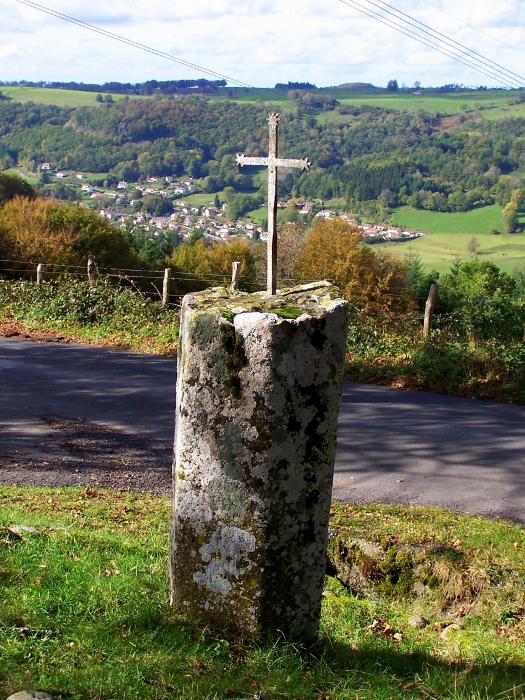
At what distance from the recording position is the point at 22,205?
37.6 metres

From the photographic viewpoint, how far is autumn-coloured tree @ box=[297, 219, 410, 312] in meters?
41.7

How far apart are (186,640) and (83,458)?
5844 millimetres

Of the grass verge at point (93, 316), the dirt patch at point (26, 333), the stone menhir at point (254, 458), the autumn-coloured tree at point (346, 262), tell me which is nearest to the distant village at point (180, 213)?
the autumn-coloured tree at point (346, 262)

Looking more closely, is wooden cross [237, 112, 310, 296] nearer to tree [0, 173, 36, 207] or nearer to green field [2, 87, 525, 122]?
tree [0, 173, 36, 207]

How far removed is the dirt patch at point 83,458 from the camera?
8.04 meters

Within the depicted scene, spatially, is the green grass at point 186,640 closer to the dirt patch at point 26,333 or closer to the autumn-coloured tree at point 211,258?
the dirt patch at point 26,333

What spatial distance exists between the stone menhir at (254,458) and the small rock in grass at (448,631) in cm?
153

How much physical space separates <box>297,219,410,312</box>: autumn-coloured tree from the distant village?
19.5 feet

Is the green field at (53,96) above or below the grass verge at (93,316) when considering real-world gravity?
above

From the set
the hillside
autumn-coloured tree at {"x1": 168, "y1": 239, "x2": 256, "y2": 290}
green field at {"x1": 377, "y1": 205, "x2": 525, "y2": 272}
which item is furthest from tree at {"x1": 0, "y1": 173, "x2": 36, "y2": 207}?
green field at {"x1": 377, "y1": 205, "x2": 525, "y2": 272}

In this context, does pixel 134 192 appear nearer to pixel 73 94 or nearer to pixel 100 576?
pixel 73 94

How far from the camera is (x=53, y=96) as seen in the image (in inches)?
4281

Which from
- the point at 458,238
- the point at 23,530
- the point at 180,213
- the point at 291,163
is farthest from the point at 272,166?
the point at 458,238

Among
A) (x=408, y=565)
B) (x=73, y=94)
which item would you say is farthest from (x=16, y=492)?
(x=73, y=94)
